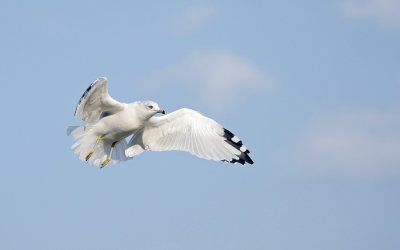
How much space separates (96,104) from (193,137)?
4.07ft

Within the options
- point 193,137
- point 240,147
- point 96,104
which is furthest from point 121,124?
point 240,147

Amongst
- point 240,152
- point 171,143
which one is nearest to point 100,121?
point 171,143

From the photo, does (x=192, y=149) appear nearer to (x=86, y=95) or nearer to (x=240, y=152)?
(x=240, y=152)

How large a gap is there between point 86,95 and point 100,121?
655mm

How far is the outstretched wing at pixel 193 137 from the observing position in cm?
941

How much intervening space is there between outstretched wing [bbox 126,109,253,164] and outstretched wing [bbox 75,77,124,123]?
0.51 metres

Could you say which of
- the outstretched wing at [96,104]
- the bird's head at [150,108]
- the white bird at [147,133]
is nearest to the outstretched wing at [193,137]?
the white bird at [147,133]

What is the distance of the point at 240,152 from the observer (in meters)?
9.46

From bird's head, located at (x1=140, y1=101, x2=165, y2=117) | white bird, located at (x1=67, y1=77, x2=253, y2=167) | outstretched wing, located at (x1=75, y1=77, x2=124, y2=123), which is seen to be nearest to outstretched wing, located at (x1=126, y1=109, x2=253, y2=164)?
white bird, located at (x1=67, y1=77, x2=253, y2=167)

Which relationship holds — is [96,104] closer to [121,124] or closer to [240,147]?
[121,124]

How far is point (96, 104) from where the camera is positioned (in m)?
9.26

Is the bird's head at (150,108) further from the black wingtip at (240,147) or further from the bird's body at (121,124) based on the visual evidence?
the black wingtip at (240,147)

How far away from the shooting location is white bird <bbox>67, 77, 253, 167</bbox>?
9.29 meters

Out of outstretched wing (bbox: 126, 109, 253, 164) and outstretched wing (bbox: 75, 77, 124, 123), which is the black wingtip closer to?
outstretched wing (bbox: 126, 109, 253, 164)
